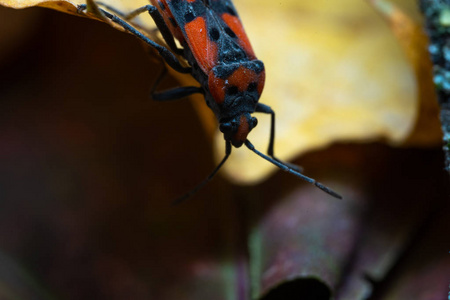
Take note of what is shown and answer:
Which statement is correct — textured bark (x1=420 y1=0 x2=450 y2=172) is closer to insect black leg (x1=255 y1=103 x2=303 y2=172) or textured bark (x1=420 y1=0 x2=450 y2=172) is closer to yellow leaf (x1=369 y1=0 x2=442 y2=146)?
yellow leaf (x1=369 y1=0 x2=442 y2=146)

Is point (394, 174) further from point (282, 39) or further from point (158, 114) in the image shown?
point (158, 114)

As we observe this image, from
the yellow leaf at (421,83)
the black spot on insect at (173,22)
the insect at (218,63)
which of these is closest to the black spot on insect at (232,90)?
the insect at (218,63)

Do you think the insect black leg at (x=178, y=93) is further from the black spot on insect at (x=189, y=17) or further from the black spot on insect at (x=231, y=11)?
the black spot on insect at (x=231, y=11)

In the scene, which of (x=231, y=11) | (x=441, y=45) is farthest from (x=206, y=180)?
(x=441, y=45)

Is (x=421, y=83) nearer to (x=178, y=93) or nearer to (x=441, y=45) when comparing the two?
(x=441, y=45)

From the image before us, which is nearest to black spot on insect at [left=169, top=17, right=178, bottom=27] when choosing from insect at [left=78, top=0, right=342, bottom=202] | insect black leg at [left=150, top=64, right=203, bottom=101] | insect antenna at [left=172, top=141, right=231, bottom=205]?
insect at [left=78, top=0, right=342, bottom=202]

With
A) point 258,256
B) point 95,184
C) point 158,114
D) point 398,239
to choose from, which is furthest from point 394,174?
point 95,184

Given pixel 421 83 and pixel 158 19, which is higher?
pixel 158 19
